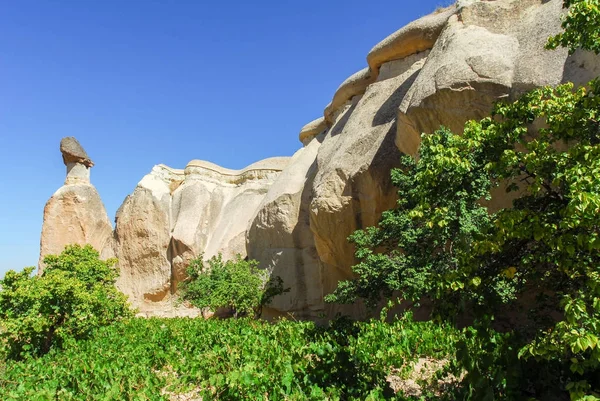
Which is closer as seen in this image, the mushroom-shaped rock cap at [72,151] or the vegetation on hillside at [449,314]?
the vegetation on hillside at [449,314]

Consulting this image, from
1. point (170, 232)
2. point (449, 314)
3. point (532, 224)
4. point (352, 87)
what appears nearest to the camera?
point (532, 224)

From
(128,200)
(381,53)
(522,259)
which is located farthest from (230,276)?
(522,259)

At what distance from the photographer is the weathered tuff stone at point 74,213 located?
1112 inches

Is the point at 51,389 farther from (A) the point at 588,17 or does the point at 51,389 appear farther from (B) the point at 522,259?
(A) the point at 588,17

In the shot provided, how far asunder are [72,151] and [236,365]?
27.4 m

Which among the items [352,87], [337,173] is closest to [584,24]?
[337,173]

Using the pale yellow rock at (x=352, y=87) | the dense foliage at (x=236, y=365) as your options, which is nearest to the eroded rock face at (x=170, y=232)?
the pale yellow rock at (x=352, y=87)

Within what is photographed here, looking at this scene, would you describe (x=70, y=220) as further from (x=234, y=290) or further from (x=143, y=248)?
(x=234, y=290)

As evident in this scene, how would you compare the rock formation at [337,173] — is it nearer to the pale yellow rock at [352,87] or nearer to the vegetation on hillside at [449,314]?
the pale yellow rock at [352,87]

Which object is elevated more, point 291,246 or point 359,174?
point 359,174

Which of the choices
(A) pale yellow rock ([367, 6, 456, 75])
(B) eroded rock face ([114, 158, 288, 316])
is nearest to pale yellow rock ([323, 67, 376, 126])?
(A) pale yellow rock ([367, 6, 456, 75])

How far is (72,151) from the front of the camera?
1168 inches

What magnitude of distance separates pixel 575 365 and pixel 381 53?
712 inches

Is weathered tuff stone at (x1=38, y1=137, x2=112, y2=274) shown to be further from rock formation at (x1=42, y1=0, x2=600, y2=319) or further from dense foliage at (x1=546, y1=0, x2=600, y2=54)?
dense foliage at (x1=546, y1=0, x2=600, y2=54)
